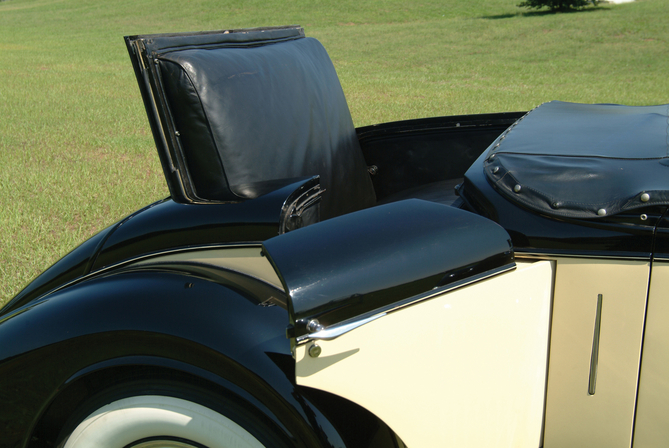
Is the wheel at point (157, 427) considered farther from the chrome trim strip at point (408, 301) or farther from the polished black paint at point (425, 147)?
the polished black paint at point (425, 147)

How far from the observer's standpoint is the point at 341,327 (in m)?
0.97

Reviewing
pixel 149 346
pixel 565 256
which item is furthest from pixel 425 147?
pixel 149 346

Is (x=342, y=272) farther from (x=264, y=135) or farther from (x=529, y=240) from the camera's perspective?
(x=264, y=135)

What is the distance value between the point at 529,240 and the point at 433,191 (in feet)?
3.72

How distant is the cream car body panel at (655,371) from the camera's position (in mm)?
1052

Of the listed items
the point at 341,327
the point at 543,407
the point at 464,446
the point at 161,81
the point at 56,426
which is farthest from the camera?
the point at 161,81

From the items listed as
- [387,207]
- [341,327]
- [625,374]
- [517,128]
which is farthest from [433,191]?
[341,327]

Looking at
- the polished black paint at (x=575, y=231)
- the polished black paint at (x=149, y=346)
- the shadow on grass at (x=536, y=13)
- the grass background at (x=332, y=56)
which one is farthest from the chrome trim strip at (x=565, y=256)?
the shadow on grass at (x=536, y=13)

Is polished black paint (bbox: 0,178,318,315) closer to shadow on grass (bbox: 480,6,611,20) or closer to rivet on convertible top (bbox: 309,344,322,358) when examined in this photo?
rivet on convertible top (bbox: 309,344,322,358)

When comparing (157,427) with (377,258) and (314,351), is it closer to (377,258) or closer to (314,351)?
Answer: (314,351)

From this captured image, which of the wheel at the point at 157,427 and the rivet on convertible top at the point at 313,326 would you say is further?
the wheel at the point at 157,427

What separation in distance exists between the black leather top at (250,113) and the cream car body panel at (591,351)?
0.90 m

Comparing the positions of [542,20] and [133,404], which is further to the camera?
[542,20]

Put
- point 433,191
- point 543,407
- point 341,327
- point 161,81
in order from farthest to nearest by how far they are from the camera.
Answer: point 433,191
point 161,81
point 543,407
point 341,327
